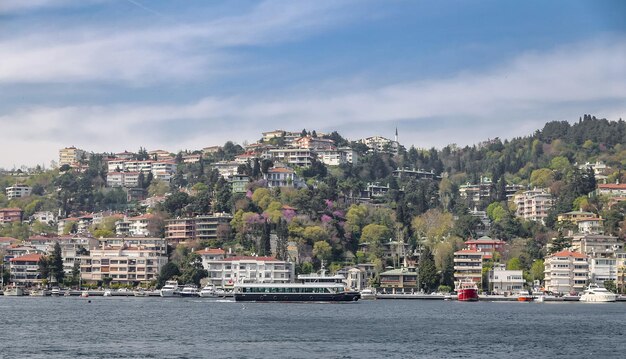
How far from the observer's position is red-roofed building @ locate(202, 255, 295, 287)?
142 m

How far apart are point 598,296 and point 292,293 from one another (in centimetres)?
3249

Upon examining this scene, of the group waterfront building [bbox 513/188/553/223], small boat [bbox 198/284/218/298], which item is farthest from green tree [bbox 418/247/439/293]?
waterfront building [bbox 513/188/553/223]

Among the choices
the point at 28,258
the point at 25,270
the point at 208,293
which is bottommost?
the point at 208,293

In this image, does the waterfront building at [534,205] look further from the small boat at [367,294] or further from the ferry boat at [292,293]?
the ferry boat at [292,293]

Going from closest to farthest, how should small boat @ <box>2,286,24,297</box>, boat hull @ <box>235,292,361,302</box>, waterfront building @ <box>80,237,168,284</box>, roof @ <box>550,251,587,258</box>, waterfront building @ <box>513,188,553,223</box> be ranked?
boat hull @ <box>235,292,361,302</box>
roof @ <box>550,251,587,258</box>
small boat @ <box>2,286,24,297</box>
waterfront building @ <box>80,237,168,284</box>
waterfront building @ <box>513,188,553,223</box>

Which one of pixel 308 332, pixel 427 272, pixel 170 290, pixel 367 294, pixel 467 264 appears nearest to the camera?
pixel 308 332

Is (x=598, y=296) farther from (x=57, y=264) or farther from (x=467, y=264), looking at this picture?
(x=57, y=264)

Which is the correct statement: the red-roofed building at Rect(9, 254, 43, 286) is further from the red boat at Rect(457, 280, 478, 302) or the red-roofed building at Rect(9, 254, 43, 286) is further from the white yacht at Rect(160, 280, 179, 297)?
the red boat at Rect(457, 280, 478, 302)

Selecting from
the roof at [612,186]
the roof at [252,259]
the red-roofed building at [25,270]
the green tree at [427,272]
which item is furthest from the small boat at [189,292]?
the roof at [612,186]

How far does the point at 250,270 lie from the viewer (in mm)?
142500

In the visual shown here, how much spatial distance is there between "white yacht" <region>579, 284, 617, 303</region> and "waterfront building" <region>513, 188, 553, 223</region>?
149 ft

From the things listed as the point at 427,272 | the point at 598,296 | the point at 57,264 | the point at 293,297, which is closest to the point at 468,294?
the point at 427,272

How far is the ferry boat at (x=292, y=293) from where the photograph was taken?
116 m

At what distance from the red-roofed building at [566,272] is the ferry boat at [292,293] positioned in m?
28.3
